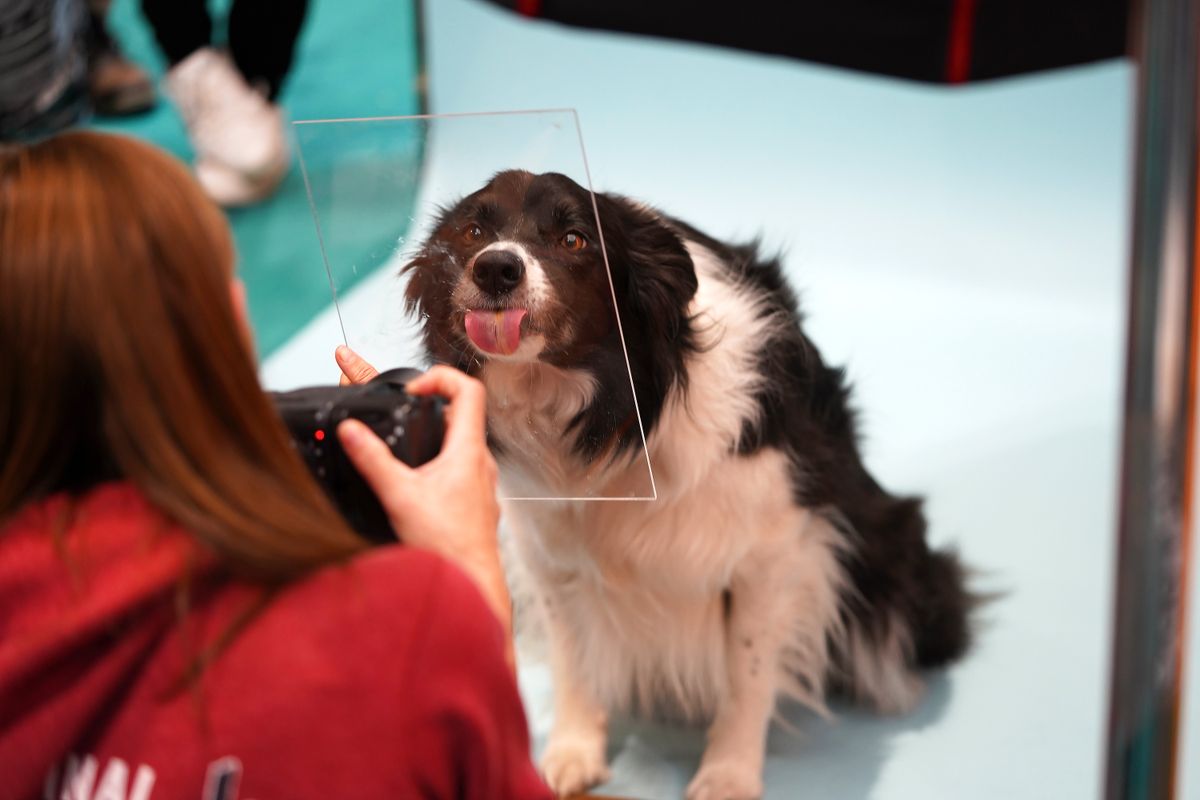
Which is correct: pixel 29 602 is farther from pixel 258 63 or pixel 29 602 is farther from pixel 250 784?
pixel 258 63

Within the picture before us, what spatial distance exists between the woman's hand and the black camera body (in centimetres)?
1

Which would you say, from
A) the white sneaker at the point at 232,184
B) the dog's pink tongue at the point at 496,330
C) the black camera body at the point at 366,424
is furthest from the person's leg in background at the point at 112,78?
the black camera body at the point at 366,424

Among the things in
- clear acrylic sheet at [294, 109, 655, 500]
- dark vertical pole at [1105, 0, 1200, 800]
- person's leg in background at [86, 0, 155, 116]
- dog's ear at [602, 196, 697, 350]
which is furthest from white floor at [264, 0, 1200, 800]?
dark vertical pole at [1105, 0, 1200, 800]

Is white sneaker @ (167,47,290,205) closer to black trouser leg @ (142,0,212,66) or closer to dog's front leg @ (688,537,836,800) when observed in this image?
black trouser leg @ (142,0,212,66)

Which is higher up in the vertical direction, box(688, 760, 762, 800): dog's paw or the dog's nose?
the dog's nose

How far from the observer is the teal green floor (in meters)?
3.03

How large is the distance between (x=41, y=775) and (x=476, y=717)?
31 cm

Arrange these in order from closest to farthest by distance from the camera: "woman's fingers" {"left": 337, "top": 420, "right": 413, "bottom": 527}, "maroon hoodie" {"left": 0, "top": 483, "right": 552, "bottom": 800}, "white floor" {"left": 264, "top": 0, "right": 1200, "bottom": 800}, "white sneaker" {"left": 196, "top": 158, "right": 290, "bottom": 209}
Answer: "maroon hoodie" {"left": 0, "top": 483, "right": 552, "bottom": 800}, "woman's fingers" {"left": 337, "top": 420, "right": 413, "bottom": 527}, "white floor" {"left": 264, "top": 0, "right": 1200, "bottom": 800}, "white sneaker" {"left": 196, "top": 158, "right": 290, "bottom": 209}

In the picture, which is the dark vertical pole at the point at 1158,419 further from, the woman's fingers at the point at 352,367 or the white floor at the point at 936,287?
the white floor at the point at 936,287

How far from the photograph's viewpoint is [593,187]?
1.36m

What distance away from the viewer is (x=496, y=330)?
4.54 ft

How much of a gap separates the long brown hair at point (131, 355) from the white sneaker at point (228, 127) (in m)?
2.05

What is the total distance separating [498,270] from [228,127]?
178cm

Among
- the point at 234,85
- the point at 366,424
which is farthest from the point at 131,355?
the point at 234,85
